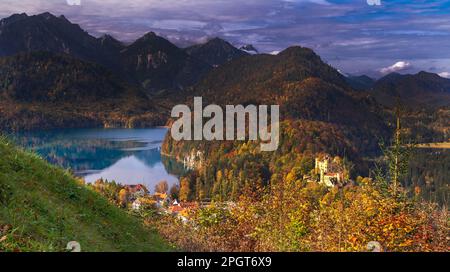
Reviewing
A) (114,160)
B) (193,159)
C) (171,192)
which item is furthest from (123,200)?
(193,159)

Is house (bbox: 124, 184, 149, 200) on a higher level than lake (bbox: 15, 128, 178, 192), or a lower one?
higher

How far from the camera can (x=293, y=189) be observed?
16547 mm

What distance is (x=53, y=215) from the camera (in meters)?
8.33

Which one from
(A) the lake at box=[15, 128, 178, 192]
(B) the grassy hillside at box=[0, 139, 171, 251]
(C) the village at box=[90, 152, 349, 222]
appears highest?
(B) the grassy hillside at box=[0, 139, 171, 251]

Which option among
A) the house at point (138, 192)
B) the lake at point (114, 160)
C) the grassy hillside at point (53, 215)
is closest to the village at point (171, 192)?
the house at point (138, 192)

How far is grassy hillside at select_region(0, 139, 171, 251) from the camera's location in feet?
23.3

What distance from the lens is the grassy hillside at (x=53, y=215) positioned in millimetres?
7096

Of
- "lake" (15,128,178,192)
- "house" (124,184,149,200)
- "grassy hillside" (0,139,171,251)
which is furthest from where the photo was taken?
"lake" (15,128,178,192)

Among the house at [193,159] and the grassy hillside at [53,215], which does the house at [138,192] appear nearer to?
the grassy hillside at [53,215]

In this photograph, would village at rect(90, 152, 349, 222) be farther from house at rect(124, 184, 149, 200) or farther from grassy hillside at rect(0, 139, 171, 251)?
grassy hillside at rect(0, 139, 171, 251)

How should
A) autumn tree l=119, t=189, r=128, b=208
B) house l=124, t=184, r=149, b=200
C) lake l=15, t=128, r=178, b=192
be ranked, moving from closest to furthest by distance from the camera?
1. autumn tree l=119, t=189, r=128, b=208
2. house l=124, t=184, r=149, b=200
3. lake l=15, t=128, r=178, b=192

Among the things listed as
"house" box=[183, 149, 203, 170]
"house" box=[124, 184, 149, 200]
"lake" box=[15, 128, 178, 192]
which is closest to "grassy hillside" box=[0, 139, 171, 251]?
"house" box=[124, 184, 149, 200]

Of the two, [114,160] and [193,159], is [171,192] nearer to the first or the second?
[114,160]
